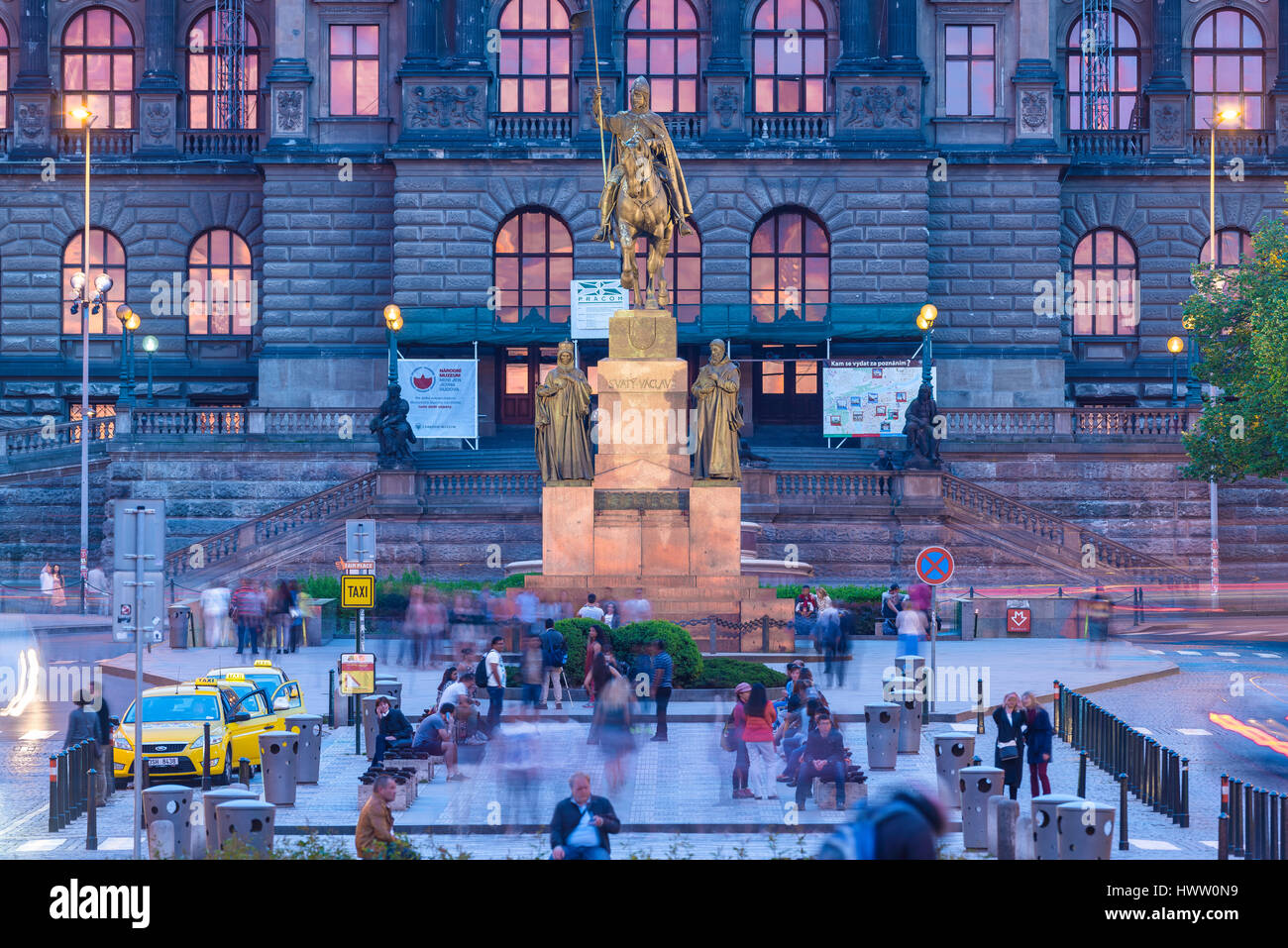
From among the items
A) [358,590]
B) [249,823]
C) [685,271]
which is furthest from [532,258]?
[249,823]

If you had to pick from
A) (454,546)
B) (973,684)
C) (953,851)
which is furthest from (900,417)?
(953,851)

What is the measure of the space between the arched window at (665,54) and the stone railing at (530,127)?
2.71 meters

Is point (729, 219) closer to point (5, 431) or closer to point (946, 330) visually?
point (946, 330)

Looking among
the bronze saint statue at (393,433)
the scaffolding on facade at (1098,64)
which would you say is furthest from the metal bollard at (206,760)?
the scaffolding on facade at (1098,64)

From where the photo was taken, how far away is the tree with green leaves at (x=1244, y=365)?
4069cm

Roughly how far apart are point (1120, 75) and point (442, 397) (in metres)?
25.5

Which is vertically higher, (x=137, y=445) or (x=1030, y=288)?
(x=1030, y=288)

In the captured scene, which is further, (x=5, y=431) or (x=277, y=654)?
(x=5, y=431)

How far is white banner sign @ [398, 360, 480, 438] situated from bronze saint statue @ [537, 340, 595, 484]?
1800 cm

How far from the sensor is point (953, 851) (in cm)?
1697

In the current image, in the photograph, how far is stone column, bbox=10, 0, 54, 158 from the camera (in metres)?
57.3

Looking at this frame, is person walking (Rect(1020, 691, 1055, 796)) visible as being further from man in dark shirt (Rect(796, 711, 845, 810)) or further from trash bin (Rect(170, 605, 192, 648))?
trash bin (Rect(170, 605, 192, 648))
